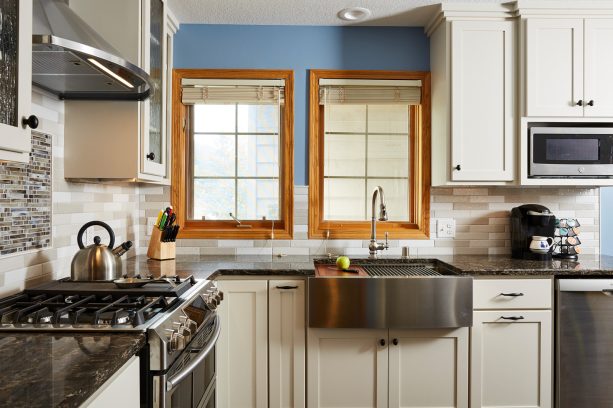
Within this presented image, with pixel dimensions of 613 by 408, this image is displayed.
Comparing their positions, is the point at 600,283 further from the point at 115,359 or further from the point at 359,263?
the point at 115,359

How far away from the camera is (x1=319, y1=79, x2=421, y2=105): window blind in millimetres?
2902

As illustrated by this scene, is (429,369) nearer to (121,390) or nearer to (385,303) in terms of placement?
(385,303)

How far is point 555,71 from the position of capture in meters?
2.58

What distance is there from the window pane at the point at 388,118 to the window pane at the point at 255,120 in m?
0.66

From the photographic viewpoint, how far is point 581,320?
7.52 feet

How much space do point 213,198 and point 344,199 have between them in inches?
35.2

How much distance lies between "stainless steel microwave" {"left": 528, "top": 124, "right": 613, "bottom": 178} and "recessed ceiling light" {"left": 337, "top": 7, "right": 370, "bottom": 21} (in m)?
1.22

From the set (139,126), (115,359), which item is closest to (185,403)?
(115,359)

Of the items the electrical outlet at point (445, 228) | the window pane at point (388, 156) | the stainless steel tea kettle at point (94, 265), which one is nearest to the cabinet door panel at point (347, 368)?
the electrical outlet at point (445, 228)

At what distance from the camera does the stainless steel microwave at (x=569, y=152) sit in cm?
259

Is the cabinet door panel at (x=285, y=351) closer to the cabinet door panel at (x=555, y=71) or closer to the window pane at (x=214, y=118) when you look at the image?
the window pane at (x=214, y=118)

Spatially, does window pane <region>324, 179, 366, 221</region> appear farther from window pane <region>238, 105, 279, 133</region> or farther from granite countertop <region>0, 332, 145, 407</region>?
granite countertop <region>0, 332, 145, 407</region>

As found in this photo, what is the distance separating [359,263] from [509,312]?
88 centimetres

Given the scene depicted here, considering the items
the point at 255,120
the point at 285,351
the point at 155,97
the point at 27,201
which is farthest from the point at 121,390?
the point at 255,120
